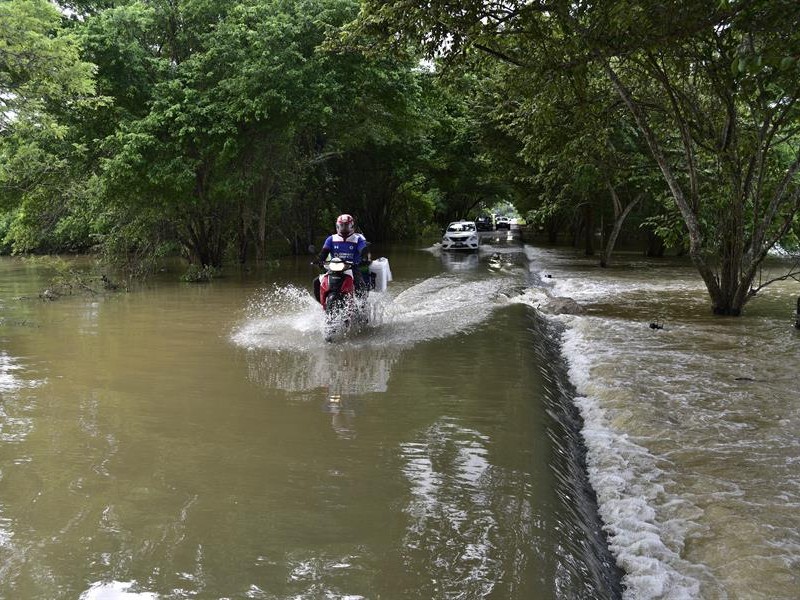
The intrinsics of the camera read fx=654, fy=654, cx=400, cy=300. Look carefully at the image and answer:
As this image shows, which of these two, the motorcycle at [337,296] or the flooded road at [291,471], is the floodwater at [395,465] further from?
the motorcycle at [337,296]

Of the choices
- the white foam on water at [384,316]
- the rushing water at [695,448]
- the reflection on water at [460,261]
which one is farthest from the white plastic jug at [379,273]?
the reflection on water at [460,261]

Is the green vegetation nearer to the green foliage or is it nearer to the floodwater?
the green foliage

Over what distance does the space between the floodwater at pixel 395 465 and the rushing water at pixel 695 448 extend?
23 millimetres

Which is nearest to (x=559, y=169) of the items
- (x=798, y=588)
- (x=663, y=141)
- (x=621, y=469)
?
(x=663, y=141)

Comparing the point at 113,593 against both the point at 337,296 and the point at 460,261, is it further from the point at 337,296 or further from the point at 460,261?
the point at 460,261

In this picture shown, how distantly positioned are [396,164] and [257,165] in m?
15.3

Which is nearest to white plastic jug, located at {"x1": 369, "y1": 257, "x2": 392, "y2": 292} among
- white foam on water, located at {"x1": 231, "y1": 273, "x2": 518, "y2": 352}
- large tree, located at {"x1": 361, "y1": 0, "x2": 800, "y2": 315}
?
white foam on water, located at {"x1": 231, "y1": 273, "x2": 518, "y2": 352}

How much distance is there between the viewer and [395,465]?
4.68 meters

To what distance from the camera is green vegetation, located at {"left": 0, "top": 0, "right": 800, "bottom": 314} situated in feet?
32.1

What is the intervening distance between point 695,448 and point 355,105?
56.1 ft

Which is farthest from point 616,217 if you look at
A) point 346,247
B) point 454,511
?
point 454,511

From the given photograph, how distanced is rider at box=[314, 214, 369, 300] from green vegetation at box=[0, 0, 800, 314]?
291cm

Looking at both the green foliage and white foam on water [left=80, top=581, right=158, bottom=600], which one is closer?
white foam on water [left=80, top=581, right=158, bottom=600]

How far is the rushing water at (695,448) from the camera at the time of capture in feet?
12.2
